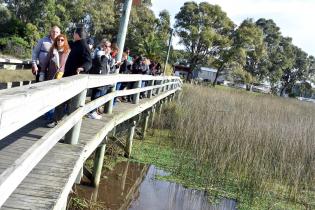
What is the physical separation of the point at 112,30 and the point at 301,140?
1640 inches

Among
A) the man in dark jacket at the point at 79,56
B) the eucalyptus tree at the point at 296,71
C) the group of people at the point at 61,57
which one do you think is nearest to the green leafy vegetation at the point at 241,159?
the group of people at the point at 61,57

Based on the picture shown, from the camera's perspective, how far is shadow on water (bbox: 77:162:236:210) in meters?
7.65

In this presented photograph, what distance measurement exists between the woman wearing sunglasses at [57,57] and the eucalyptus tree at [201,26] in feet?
161

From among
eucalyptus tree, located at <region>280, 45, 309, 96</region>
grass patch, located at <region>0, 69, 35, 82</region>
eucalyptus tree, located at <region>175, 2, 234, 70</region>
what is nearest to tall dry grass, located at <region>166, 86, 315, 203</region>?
grass patch, located at <region>0, 69, 35, 82</region>

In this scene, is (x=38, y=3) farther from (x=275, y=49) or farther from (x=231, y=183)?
(x=275, y=49)

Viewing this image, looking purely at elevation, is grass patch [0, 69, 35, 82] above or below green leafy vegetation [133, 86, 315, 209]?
above

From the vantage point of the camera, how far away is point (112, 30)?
51094mm

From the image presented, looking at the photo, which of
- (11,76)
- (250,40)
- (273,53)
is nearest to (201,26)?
(250,40)

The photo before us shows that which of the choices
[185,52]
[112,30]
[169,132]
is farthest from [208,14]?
[169,132]

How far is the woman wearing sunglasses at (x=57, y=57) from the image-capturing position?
6234mm

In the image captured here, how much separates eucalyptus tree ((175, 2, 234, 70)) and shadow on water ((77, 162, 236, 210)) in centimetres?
4640

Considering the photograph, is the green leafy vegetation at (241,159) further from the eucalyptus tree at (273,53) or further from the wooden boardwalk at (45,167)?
the eucalyptus tree at (273,53)

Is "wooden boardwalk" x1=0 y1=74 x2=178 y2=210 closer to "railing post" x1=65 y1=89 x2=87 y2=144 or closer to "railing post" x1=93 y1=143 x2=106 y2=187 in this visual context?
"railing post" x1=65 y1=89 x2=87 y2=144

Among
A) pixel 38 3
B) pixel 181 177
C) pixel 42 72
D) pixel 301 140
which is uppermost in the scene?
pixel 38 3
